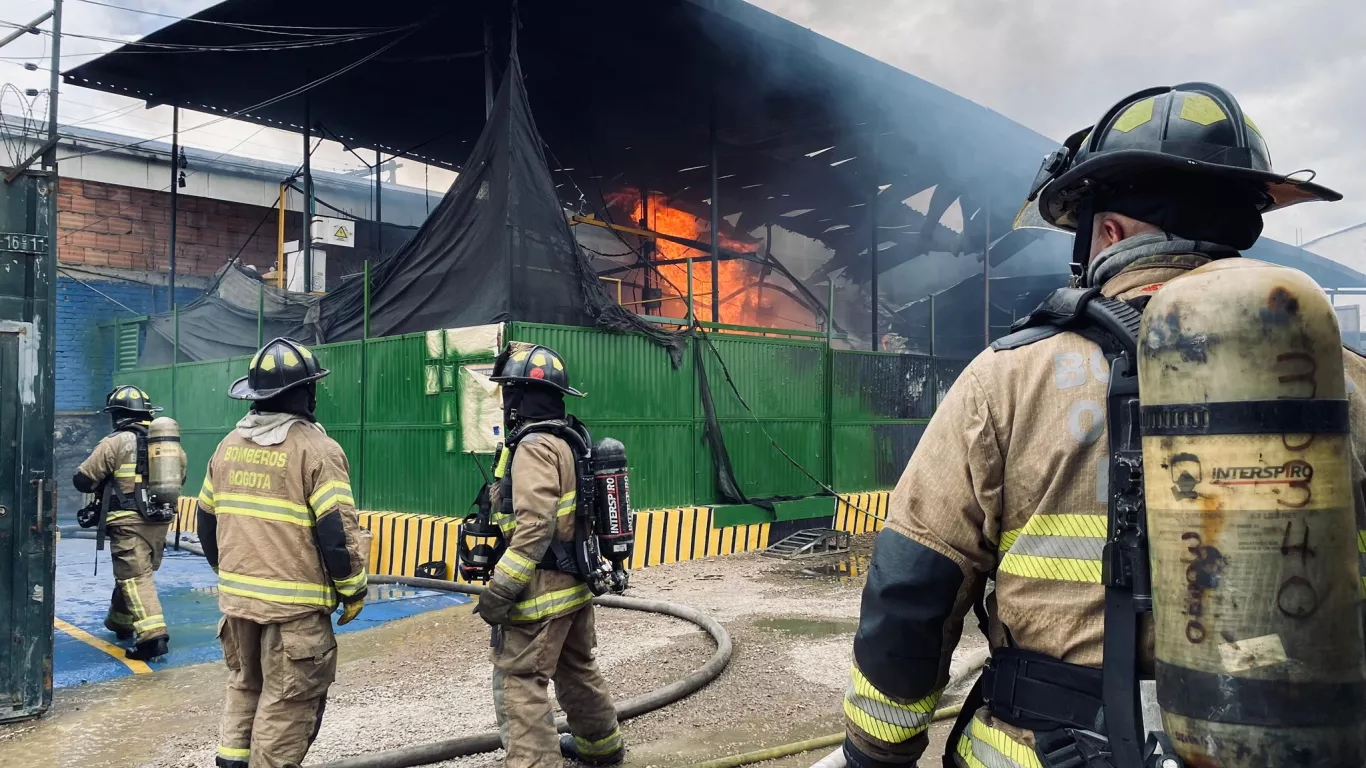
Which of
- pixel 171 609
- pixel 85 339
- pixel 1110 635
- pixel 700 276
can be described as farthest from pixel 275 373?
pixel 85 339

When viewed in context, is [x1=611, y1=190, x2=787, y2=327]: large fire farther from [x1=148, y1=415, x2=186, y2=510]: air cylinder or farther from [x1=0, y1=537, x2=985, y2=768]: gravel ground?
[x1=148, y1=415, x2=186, y2=510]: air cylinder

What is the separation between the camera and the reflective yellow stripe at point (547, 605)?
403 cm

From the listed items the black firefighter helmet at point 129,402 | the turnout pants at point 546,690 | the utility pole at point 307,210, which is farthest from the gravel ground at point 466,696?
the utility pole at point 307,210

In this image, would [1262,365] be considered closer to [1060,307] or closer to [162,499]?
[1060,307]

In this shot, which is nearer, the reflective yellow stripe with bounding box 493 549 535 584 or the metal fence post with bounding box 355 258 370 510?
the reflective yellow stripe with bounding box 493 549 535 584

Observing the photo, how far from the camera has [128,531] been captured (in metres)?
7.00

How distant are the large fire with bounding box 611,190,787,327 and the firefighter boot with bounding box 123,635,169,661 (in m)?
13.2

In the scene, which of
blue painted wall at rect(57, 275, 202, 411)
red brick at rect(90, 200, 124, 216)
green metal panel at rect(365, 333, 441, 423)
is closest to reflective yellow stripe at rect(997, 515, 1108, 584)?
green metal panel at rect(365, 333, 441, 423)

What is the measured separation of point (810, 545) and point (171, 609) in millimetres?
6810

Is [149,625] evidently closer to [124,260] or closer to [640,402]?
[640,402]

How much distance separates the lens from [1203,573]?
1242 mm

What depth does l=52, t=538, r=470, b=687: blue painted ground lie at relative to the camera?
21.8 ft

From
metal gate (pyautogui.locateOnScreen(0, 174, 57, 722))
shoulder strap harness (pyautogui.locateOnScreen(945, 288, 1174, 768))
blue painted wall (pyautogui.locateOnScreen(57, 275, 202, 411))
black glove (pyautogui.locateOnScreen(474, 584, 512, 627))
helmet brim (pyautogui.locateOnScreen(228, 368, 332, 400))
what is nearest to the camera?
shoulder strap harness (pyautogui.locateOnScreen(945, 288, 1174, 768))

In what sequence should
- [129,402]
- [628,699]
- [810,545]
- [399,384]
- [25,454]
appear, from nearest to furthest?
[25,454]
[628,699]
[129,402]
[399,384]
[810,545]
